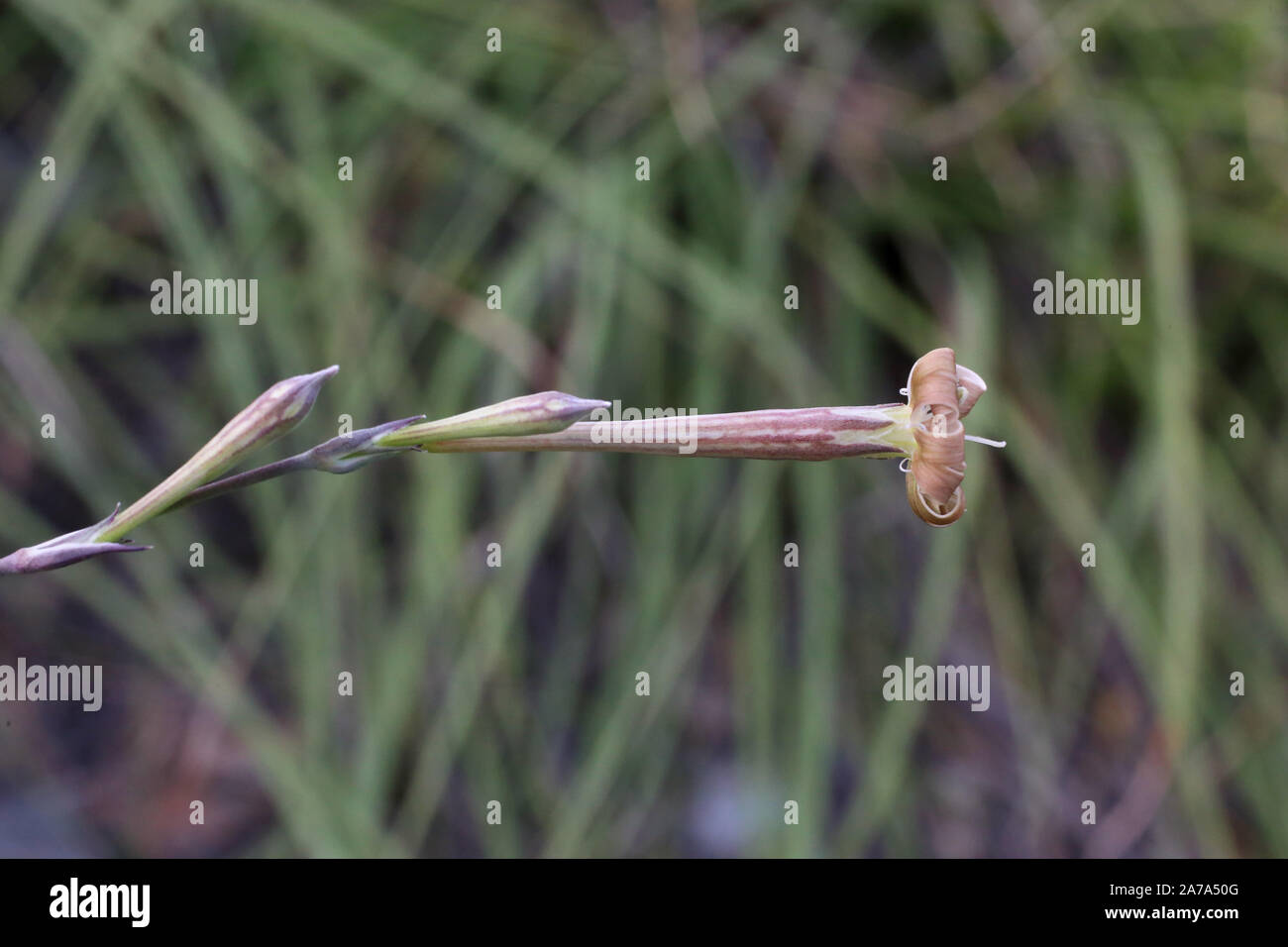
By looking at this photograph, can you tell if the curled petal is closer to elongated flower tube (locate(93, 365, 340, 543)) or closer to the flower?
the flower

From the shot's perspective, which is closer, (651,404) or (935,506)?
(935,506)

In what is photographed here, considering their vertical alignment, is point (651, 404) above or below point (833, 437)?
above

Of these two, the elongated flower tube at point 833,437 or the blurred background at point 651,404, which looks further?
the blurred background at point 651,404

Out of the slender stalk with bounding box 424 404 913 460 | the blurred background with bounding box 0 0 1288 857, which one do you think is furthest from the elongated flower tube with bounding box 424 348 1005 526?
the blurred background with bounding box 0 0 1288 857

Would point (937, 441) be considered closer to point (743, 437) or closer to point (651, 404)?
point (743, 437)

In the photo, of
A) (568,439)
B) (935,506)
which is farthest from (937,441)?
(568,439)

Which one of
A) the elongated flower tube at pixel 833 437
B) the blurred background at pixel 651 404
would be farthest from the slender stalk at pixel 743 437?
the blurred background at pixel 651 404

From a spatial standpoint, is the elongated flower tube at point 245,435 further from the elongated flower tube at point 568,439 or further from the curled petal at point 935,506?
the curled petal at point 935,506

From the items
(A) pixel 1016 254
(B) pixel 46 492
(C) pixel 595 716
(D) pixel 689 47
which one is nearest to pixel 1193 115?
(A) pixel 1016 254
